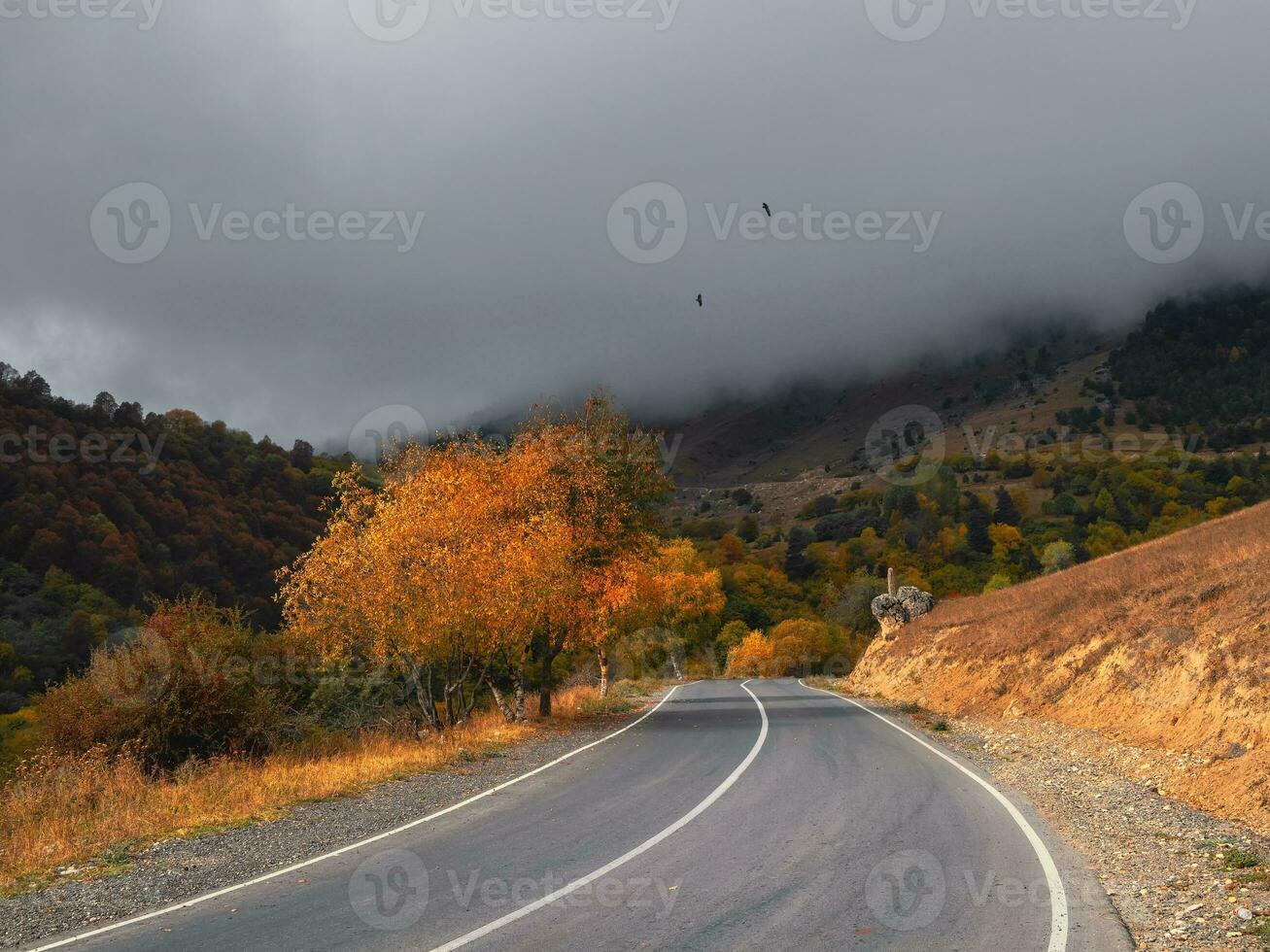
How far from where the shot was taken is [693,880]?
8.77 m

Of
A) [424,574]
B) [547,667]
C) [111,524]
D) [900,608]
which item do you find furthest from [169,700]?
[111,524]

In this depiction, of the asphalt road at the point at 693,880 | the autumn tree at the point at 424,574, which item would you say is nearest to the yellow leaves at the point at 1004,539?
the autumn tree at the point at 424,574

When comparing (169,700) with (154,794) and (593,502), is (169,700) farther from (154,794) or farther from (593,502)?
(593,502)

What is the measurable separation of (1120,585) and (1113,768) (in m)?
11.3

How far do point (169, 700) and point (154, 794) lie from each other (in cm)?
574

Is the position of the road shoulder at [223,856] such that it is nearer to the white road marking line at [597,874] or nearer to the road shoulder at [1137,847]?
the white road marking line at [597,874]

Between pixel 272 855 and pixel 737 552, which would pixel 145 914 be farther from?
pixel 737 552

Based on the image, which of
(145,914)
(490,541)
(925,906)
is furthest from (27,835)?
(490,541)

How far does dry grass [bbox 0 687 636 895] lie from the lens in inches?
443

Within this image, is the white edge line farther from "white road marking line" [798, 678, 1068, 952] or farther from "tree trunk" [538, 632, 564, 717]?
"tree trunk" [538, 632, 564, 717]

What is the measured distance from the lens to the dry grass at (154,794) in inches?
443

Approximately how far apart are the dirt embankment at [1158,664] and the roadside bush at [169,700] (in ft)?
62.1

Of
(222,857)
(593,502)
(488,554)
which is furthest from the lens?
(593,502)

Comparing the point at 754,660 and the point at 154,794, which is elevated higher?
the point at 154,794
